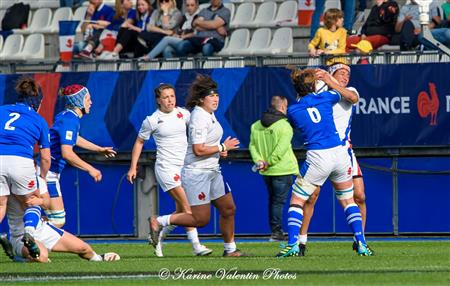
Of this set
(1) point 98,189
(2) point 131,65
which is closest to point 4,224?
(1) point 98,189

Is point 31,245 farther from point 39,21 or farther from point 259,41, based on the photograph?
point 39,21

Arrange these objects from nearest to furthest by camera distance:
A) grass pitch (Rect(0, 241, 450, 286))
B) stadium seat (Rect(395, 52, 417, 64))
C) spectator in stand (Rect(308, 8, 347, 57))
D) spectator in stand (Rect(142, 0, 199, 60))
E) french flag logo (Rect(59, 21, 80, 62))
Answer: grass pitch (Rect(0, 241, 450, 286))
stadium seat (Rect(395, 52, 417, 64))
spectator in stand (Rect(308, 8, 347, 57))
spectator in stand (Rect(142, 0, 199, 60))
french flag logo (Rect(59, 21, 80, 62))

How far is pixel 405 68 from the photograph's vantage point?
2147cm

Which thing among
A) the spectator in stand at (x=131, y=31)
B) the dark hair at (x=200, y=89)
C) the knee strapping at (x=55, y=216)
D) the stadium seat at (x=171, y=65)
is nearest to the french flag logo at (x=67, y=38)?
the spectator in stand at (x=131, y=31)

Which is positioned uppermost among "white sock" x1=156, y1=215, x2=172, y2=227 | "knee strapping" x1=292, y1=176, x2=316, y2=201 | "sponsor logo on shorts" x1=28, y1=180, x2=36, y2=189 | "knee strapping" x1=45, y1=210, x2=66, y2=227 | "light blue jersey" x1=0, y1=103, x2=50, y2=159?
"light blue jersey" x1=0, y1=103, x2=50, y2=159

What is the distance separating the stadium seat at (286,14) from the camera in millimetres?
25297

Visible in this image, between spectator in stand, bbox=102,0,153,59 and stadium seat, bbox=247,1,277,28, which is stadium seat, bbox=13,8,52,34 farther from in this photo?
stadium seat, bbox=247,1,277,28

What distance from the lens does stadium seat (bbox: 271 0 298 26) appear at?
25.3 m

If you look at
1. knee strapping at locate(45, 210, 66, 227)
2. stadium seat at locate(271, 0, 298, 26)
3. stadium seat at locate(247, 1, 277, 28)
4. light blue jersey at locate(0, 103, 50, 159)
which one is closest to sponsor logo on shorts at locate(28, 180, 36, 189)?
light blue jersey at locate(0, 103, 50, 159)

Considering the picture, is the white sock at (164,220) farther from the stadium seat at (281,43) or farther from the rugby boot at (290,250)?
the stadium seat at (281,43)

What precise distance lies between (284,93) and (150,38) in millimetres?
3568

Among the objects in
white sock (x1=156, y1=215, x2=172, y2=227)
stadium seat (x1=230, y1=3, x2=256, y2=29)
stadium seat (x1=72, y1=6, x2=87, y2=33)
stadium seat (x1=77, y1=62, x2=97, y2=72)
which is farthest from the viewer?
stadium seat (x1=72, y1=6, x2=87, y2=33)

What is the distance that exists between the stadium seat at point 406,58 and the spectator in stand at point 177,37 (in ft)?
13.7

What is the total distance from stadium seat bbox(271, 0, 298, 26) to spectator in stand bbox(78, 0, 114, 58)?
121 inches
